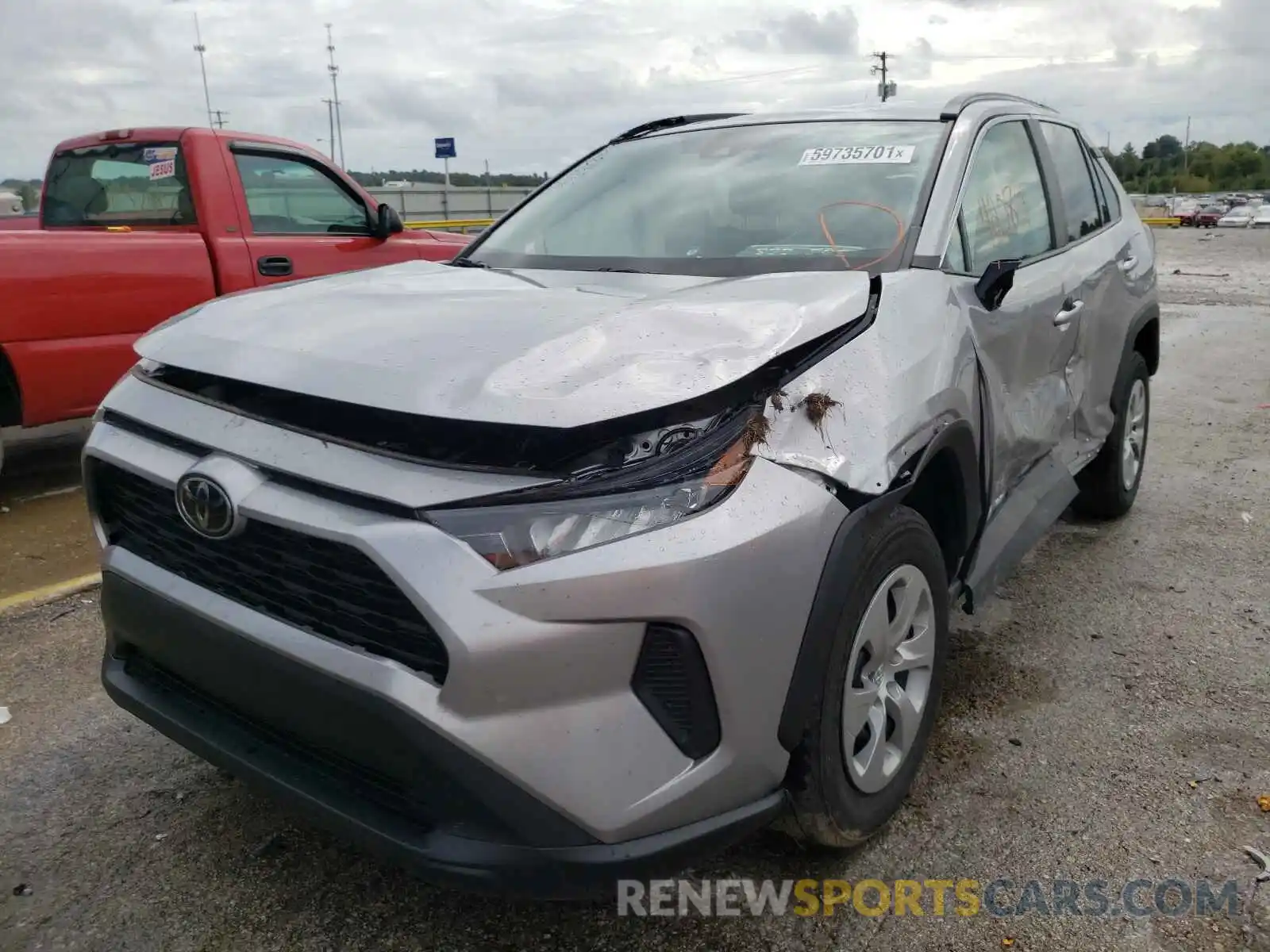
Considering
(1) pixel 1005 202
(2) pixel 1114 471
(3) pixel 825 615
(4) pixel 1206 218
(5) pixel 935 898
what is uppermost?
(1) pixel 1005 202

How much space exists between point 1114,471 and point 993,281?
7.31 feet

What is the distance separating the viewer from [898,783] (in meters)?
2.49

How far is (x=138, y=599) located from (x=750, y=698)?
1326 millimetres

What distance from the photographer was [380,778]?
1.93 meters

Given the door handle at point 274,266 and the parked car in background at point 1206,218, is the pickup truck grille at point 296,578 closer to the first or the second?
the door handle at point 274,266

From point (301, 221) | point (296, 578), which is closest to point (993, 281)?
point (296, 578)

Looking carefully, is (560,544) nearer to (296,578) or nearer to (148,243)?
(296,578)

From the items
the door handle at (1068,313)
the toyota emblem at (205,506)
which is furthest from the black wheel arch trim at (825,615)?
the door handle at (1068,313)

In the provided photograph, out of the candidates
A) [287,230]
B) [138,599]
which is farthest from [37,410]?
[138,599]

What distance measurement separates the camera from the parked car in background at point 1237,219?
52425mm

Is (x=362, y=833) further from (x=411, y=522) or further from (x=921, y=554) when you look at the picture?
(x=921, y=554)

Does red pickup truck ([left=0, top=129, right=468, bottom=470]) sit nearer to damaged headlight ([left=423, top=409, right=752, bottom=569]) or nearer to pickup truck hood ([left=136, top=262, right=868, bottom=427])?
pickup truck hood ([left=136, top=262, right=868, bottom=427])

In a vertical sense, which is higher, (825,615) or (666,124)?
(666,124)

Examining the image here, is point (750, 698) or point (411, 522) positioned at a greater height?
point (411, 522)
